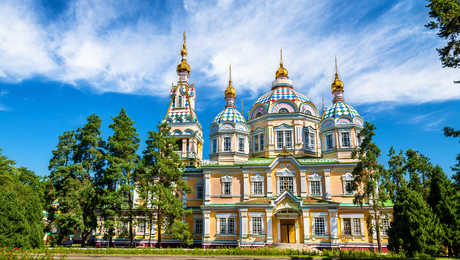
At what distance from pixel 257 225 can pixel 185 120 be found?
1610cm

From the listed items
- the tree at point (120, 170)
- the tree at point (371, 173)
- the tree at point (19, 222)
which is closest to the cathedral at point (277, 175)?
the tree at point (371, 173)

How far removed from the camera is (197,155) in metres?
41.2

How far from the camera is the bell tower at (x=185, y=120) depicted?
40.0 m

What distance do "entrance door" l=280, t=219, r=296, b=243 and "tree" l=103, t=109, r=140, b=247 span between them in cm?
1342

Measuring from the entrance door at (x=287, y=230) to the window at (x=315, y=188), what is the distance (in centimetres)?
362

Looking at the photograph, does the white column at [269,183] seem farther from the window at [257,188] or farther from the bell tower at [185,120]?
the bell tower at [185,120]

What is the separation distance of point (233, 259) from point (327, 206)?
13.7 m

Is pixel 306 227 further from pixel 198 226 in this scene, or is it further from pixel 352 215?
pixel 198 226

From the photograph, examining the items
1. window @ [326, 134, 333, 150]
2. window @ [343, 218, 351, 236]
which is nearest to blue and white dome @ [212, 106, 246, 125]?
window @ [326, 134, 333, 150]

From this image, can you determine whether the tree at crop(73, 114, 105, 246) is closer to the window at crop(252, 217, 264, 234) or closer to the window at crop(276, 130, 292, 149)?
the window at crop(252, 217, 264, 234)

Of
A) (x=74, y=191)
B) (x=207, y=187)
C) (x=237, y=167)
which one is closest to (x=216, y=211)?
(x=207, y=187)

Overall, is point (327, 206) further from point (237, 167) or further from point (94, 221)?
point (94, 221)

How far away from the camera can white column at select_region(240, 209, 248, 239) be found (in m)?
Result: 31.0

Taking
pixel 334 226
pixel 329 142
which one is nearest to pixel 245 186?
pixel 334 226
